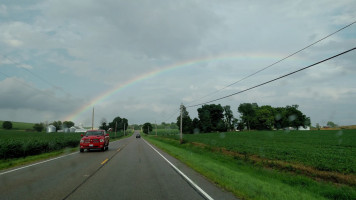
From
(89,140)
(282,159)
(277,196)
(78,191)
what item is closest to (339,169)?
(282,159)

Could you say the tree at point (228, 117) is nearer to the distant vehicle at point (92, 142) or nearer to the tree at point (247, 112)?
the tree at point (247, 112)

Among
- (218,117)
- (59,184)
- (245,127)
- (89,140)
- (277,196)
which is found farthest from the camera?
(245,127)

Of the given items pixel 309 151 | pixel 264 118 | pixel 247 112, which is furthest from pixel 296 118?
pixel 309 151

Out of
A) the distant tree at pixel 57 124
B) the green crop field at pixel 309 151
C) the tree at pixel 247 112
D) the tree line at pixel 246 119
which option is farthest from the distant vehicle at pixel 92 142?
the distant tree at pixel 57 124

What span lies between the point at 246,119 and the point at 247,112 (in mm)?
4372

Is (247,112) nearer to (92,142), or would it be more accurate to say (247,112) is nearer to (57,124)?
(57,124)

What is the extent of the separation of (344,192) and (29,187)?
395 inches

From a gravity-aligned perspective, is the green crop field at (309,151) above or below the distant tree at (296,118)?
below

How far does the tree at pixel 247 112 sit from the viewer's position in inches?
5576

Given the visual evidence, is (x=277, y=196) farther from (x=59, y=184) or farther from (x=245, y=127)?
(x=245, y=127)

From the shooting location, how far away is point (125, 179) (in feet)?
28.6

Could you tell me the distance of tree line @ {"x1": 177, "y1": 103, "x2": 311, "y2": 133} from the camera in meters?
128

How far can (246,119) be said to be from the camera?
142 m

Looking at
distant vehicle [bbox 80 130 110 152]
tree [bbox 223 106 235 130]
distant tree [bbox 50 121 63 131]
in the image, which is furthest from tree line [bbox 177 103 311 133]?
distant vehicle [bbox 80 130 110 152]
